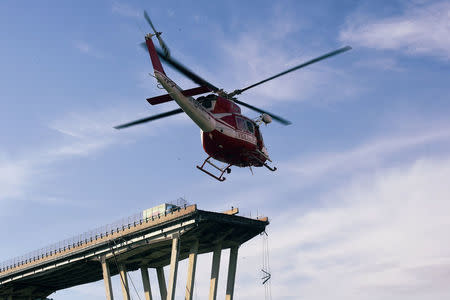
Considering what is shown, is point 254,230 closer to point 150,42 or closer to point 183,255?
point 183,255

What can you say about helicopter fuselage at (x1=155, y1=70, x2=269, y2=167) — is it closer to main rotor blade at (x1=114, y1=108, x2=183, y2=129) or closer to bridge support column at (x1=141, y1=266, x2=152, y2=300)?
main rotor blade at (x1=114, y1=108, x2=183, y2=129)

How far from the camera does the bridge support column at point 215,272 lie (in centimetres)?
6625

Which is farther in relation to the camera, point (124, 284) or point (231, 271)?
point (124, 284)

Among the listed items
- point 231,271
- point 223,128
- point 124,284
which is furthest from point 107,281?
point 223,128

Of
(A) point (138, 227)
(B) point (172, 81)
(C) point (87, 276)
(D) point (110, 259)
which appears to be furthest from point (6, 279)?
(B) point (172, 81)

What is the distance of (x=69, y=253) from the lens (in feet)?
236

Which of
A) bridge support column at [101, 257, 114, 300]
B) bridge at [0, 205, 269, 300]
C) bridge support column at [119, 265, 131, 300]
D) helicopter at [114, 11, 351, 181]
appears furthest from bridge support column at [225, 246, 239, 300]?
helicopter at [114, 11, 351, 181]

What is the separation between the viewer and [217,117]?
41156 millimetres

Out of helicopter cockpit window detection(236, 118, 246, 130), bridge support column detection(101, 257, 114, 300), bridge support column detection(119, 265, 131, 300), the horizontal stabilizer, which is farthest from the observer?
bridge support column detection(119, 265, 131, 300)

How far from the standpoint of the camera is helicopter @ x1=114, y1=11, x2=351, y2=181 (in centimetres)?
3750

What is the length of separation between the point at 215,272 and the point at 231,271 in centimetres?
310

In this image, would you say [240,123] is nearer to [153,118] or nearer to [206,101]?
[206,101]

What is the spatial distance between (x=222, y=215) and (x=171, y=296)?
11.5 meters

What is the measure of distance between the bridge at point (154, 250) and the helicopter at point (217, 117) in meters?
18.8
